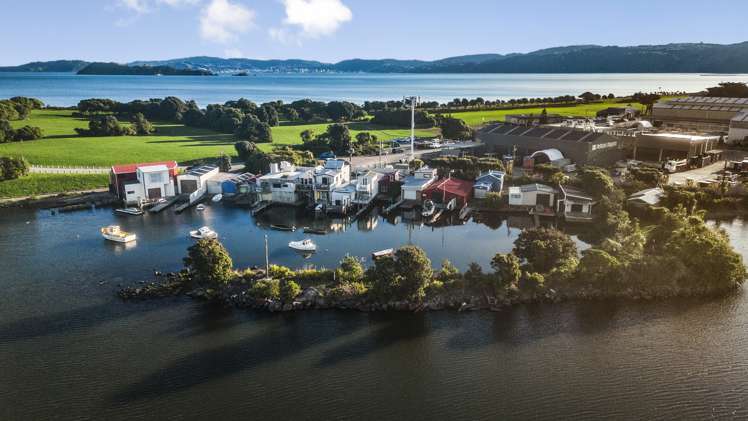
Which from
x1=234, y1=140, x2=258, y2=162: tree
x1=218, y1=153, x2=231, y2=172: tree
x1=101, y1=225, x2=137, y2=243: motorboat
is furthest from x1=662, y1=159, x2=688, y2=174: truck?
x1=101, y1=225, x2=137, y2=243: motorboat

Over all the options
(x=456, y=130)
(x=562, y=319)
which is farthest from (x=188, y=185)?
(x=456, y=130)

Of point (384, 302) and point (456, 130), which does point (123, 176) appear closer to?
point (384, 302)

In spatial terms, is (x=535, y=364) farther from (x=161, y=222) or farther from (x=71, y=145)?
(x=71, y=145)

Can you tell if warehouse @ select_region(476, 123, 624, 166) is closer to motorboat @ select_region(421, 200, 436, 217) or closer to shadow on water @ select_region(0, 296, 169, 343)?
motorboat @ select_region(421, 200, 436, 217)

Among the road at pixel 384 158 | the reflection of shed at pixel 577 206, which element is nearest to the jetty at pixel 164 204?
the road at pixel 384 158

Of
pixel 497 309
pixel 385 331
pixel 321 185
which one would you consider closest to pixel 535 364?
pixel 497 309

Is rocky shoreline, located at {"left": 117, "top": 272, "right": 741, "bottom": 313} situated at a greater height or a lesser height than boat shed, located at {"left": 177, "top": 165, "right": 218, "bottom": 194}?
lesser
